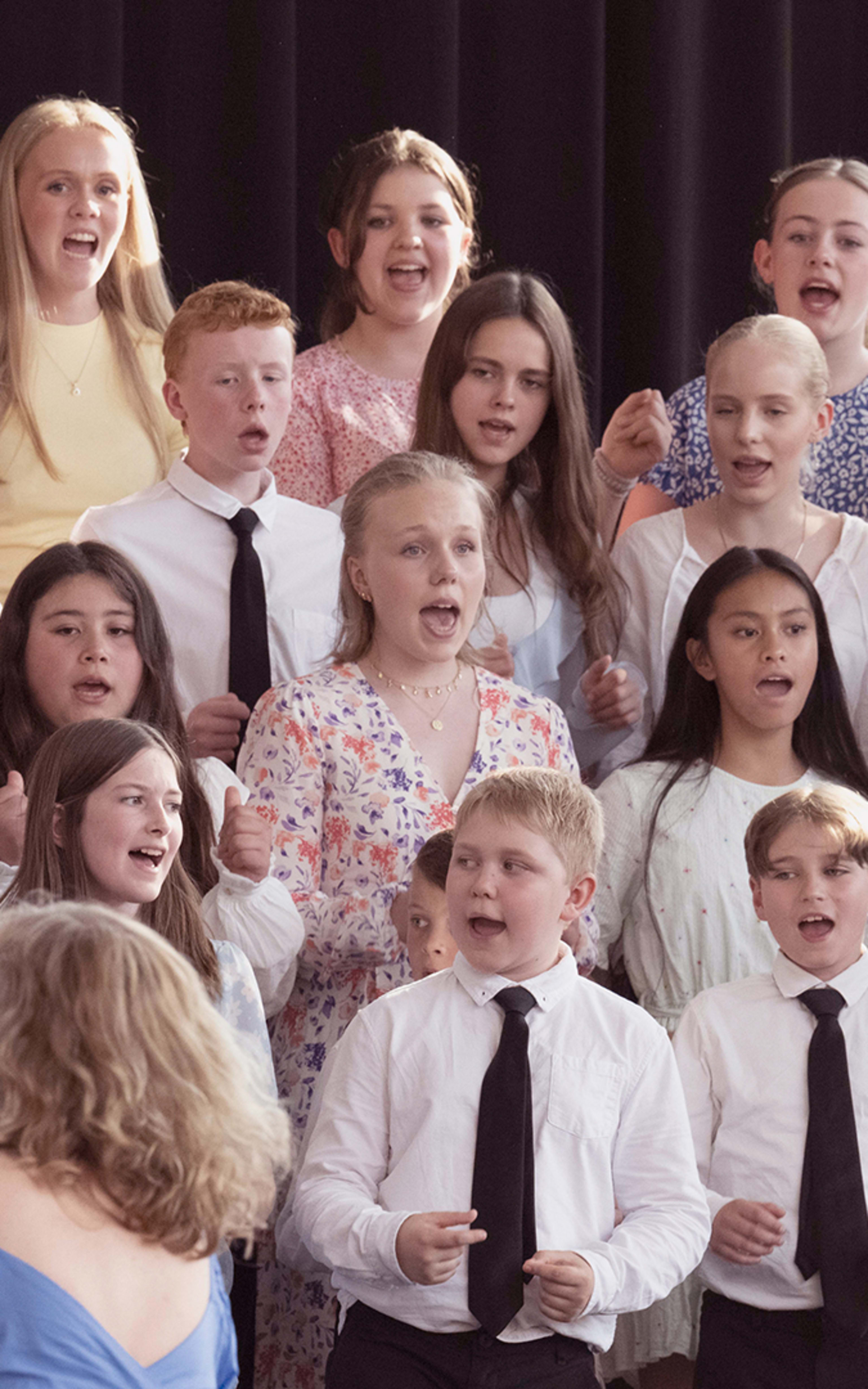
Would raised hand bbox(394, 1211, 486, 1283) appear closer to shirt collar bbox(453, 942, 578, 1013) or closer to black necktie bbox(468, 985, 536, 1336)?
black necktie bbox(468, 985, 536, 1336)

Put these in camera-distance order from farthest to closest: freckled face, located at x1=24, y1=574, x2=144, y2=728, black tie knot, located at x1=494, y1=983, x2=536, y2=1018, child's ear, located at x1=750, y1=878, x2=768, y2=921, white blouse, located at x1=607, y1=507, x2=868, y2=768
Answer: white blouse, located at x1=607, y1=507, x2=868, y2=768 < freckled face, located at x1=24, y1=574, x2=144, y2=728 < child's ear, located at x1=750, y1=878, x2=768, y2=921 < black tie knot, located at x1=494, y1=983, x2=536, y2=1018

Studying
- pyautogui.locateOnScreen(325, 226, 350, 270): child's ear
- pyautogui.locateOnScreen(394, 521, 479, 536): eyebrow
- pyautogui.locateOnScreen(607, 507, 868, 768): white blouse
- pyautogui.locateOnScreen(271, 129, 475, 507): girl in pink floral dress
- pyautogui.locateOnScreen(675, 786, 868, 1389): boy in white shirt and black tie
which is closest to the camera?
pyautogui.locateOnScreen(675, 786, 868, 1389): boy in white shirt and black tie

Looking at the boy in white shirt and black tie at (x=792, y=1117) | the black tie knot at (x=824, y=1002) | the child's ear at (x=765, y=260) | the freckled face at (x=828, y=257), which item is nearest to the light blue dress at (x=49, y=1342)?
the boy in white shirt and black tie at (x=792, y=1117)

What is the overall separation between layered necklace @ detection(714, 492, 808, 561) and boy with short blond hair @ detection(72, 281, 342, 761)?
646 millimetres

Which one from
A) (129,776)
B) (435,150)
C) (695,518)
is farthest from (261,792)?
(435,150)

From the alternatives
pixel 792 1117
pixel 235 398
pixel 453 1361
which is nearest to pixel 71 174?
pixel 235 398

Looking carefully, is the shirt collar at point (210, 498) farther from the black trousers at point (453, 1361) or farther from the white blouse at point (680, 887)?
the black trousers at point (453, 1361)

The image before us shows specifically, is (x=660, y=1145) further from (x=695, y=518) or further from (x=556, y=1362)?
(x=695, y=518)

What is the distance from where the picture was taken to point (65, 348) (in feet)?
10.7

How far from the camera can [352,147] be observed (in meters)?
3.78

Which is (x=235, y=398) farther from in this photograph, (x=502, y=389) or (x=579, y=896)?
(x=579, y=896)

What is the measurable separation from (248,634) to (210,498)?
24 centimetres

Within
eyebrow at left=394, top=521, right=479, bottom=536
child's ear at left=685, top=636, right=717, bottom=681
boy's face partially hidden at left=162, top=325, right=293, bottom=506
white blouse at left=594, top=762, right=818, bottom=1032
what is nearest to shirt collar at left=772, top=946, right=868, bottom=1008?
white blouse at left=594, top=762, right=818, bottom=1032

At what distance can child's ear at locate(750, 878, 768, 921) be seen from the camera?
2318mm
